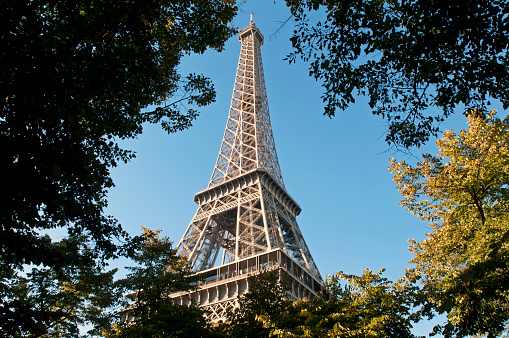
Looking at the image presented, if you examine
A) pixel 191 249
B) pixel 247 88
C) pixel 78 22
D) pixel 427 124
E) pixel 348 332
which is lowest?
pixel 348 332

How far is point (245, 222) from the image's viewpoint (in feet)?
118

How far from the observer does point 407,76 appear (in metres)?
7.96

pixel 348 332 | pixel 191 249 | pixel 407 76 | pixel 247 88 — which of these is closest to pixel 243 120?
pixel 247 88

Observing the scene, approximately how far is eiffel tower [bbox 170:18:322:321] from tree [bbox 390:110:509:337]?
856cm

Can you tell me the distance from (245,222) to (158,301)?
19169mm

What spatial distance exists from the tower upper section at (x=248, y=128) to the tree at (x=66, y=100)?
32.4 m

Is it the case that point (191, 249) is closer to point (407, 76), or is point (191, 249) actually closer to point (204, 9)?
point (204, 9)

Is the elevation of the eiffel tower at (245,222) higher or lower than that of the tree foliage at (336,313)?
higher

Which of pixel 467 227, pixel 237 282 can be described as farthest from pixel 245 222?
pixel 467 227

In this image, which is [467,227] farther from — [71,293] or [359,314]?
[71,293]

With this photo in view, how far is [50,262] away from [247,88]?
54.5 meters

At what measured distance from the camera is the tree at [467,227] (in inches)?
484

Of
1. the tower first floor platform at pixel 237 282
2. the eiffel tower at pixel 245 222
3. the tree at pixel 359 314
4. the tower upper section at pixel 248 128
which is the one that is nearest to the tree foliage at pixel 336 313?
the tree at pixel 359 314

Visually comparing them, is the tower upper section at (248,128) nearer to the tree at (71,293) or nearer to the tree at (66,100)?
the tree at (71,293)
